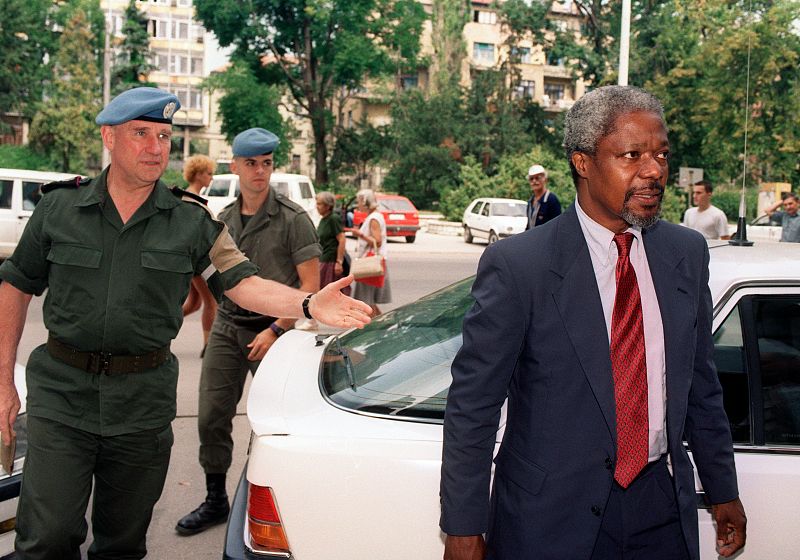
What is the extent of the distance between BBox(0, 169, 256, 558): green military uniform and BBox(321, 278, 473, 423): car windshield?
60cm

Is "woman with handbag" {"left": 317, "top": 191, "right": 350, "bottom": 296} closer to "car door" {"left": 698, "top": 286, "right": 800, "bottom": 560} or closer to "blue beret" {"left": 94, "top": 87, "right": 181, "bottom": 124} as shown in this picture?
"blue beret" {"left": 94, "top": 87, "right": 181, "bottom": 124}

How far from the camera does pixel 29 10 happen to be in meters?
51.6

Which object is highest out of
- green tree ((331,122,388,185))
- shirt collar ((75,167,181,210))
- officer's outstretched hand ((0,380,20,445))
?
green tree ((331,122,388,185))

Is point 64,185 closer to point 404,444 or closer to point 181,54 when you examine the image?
point 404,444

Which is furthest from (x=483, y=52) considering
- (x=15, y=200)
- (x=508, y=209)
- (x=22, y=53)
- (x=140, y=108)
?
(x=140, y=108)

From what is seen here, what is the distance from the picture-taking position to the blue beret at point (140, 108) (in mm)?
3051

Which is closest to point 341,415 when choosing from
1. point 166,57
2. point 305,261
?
point 305,261

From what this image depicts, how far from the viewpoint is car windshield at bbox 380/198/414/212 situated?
2673cm

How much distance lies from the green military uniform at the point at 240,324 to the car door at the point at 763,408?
236 cm

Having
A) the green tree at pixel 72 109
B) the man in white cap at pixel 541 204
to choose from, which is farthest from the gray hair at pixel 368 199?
the green tree at pixel 72 109

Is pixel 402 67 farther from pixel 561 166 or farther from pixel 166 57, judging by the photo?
pixel 166 57

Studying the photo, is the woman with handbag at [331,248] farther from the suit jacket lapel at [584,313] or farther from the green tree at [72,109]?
the green tree at [72,109]

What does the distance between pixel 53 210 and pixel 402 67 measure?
152 feet

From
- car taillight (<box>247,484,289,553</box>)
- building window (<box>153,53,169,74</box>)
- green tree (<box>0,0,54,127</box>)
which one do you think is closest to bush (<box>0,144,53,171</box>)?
green tree (<box>0,0,54,127</box>)
